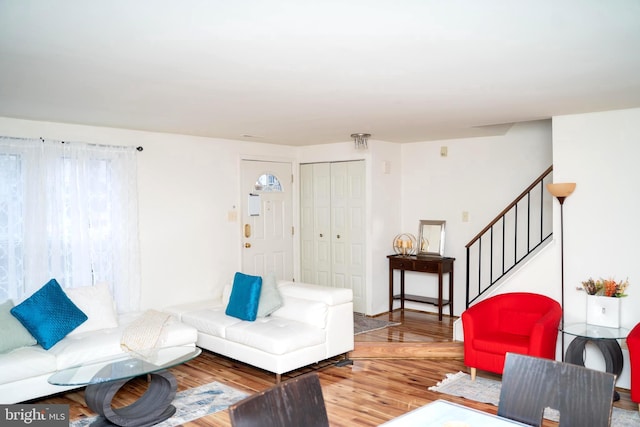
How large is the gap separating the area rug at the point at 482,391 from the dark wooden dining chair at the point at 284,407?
2.48m

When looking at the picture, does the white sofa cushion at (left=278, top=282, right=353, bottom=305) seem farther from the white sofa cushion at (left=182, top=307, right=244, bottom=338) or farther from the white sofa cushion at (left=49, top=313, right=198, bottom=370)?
the white sofa cushion at (left=49, top=313, right=198, bottom=370)

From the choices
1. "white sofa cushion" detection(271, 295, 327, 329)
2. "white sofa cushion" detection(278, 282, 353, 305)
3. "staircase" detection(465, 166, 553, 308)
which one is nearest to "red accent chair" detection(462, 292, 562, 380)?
"staircase" detection(465, 166, 553, 308)

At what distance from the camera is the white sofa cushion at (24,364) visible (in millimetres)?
3727

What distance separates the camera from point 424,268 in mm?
6238

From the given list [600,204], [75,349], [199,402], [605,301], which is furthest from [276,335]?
[600,204]

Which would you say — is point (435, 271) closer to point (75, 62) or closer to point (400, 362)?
point (400, 362)

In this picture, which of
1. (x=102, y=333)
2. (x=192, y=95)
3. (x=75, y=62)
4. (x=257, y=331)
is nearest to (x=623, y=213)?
(x=257, y=331)

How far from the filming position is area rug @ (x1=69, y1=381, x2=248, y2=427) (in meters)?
3.72

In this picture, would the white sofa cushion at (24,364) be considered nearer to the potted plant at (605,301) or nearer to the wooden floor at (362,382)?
the wooden floor at (362,382)

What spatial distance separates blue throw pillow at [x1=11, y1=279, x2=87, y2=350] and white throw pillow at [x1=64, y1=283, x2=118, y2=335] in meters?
0.14

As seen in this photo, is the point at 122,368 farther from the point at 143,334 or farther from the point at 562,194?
the point at 562,194

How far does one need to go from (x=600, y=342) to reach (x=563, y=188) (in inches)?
53.0

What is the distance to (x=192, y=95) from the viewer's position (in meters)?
3.65

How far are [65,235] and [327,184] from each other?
131 inches
